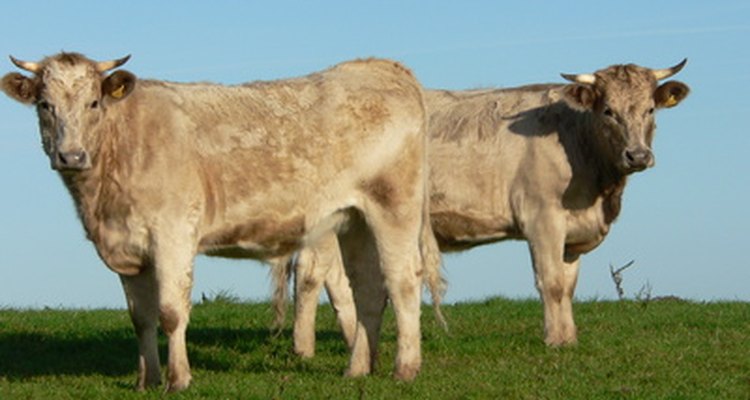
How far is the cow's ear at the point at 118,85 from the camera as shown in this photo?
→ 11891 mm

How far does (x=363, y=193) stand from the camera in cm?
1260

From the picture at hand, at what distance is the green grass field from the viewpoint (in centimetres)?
1193

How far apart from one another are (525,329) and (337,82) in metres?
5.21

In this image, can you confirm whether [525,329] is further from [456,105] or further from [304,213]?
[304,213]

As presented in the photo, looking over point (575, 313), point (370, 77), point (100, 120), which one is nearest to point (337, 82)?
point (370, 77)

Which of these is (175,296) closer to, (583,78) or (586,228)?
(586,228)

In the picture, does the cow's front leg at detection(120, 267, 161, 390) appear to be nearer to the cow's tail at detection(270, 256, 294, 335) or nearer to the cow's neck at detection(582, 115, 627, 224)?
the cow's tail at detection(270, 256, 294, 335)

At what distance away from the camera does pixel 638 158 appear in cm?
1522

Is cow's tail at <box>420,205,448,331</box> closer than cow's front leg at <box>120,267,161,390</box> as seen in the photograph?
No

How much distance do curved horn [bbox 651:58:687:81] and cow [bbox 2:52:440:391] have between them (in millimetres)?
3856

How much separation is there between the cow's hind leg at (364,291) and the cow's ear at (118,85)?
233 centimetres

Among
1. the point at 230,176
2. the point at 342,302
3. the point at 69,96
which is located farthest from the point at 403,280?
the point at 69,96

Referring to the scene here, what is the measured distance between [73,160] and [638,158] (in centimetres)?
647

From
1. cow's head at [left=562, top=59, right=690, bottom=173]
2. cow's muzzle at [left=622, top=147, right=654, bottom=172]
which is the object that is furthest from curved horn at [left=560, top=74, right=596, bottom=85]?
cow's muzzle at [left=622, top=147, right=654, bottom=172]
